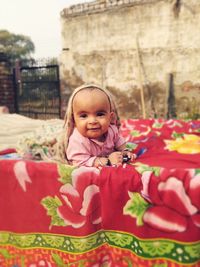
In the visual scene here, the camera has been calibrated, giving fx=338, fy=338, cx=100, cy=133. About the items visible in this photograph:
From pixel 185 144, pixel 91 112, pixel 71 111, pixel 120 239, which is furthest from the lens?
pixel 185 144

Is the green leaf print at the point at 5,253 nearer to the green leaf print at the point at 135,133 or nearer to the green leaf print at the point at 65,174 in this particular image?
the green leaf print at the point at 65,174

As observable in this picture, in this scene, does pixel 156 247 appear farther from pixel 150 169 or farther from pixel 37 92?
pixel 37 92

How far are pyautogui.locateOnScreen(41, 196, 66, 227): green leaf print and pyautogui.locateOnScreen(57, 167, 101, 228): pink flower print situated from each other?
1.0 inches

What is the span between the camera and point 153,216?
99 centimetres

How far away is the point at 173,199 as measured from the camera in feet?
3.10

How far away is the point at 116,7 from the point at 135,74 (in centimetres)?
158

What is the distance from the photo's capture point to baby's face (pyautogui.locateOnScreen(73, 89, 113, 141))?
4.88 feet

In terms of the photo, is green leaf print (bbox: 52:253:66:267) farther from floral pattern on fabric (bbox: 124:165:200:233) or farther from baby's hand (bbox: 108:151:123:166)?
baby's hand (bbox: 108:151:123:166)

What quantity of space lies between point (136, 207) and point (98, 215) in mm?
139

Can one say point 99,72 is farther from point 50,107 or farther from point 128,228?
point 128,228

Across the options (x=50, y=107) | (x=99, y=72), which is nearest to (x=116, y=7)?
(x=99, y=72)

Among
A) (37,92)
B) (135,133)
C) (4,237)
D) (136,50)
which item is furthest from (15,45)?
(4,237)

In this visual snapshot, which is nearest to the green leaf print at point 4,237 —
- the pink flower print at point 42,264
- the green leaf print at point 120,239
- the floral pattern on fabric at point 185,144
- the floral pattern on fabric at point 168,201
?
the pink flower print at point 42,264

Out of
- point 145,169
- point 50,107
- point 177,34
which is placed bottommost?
point 50,107
